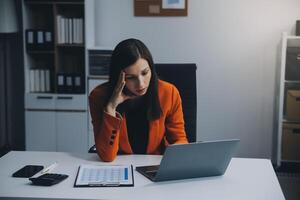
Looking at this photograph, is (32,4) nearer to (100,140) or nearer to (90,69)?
(90,69)

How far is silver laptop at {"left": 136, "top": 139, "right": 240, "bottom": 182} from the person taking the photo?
163 centimetres

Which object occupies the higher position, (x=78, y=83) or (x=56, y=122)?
(x=78, y=83)

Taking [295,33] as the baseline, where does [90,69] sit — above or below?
below

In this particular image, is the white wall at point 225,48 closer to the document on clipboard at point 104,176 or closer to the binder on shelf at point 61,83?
the binder on shelf at point 61,83

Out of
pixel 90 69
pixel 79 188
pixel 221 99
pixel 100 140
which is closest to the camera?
pixel 79 188

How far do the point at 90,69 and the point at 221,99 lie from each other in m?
1.27

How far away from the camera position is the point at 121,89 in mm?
2041

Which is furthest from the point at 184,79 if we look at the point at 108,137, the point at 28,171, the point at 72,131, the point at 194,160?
the point at 72,131

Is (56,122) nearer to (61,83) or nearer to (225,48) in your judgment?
(61,83)

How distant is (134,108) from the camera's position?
2.18m

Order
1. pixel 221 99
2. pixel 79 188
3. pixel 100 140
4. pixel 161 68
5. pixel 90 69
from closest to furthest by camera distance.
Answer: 1. pixel 79 188
2. pixel 100 140
3. pixel 161 68
4. pixel 90 69
5. pixel 221 99

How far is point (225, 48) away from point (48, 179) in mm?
2860

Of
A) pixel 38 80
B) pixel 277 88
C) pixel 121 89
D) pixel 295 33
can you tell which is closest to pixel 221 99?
pixel 277 88

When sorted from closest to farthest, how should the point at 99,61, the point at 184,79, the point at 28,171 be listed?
the point at 28,171, the point at 184,79, the point at 99,61
